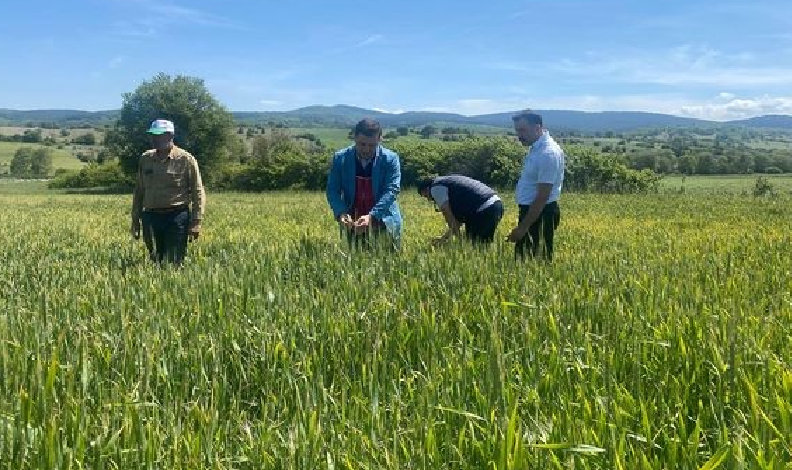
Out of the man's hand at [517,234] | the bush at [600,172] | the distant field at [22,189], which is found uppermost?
the man's hand at [517,234]

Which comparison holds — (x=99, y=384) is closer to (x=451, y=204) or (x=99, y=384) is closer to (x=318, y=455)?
(x=318, y=455)

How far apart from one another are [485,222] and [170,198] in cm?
327

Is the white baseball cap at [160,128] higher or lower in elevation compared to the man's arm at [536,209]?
higher

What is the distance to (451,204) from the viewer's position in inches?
260

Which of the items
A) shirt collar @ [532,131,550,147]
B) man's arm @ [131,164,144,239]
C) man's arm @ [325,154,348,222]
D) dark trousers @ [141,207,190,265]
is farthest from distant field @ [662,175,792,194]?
man's arm @ [131,164,144,239]

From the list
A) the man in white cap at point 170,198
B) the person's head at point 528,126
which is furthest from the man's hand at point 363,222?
the man in white cap at point 170,198

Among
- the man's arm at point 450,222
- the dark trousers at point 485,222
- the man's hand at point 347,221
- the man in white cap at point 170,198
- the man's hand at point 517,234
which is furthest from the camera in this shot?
the man in white cap at point 170,198

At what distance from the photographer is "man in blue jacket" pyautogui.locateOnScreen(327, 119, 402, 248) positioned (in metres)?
6.05

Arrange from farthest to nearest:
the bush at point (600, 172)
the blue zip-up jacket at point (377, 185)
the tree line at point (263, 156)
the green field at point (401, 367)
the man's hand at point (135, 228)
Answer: the tree line at point (263, 156), the bush at point (600, 172), the man's hand at point (135, 228), the blue zip-up jacket at point (377, 185), the green field at point (401, 367)

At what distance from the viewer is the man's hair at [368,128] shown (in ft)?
18.6

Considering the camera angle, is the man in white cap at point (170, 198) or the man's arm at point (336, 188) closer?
the man's arm at point (336, 188)

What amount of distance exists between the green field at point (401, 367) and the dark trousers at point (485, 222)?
105 centimetres

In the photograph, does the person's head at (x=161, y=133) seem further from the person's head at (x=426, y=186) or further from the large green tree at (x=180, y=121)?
the large green tree at (x=180, y=121)

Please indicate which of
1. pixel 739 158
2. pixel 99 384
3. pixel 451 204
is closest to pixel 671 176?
pixel 739 158
